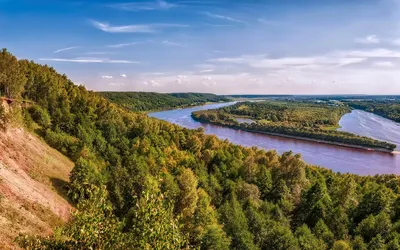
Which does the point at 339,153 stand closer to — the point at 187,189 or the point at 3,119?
the point at 187,189

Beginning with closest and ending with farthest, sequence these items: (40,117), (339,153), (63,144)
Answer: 1. (63,144)
2. (40,117)
3. (339,153)

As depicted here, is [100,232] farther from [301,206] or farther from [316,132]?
[316,132]

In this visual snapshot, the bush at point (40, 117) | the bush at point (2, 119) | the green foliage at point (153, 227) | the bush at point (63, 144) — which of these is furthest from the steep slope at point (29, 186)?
the green foliage at point (153, 227)

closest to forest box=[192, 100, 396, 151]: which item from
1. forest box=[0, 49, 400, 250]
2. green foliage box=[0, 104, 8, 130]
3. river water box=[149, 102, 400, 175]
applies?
river water box=[149, 102, 400, 175]

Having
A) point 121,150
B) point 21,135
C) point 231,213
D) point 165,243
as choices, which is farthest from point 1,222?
point 121,150

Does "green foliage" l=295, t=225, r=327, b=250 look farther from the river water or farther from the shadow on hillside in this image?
the river water

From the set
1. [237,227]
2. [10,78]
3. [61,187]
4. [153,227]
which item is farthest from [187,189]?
[10,78]

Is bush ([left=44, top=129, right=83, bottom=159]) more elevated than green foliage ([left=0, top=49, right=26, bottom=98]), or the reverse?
green foliage ([left=0, top=49, right=26, bottom=98])
